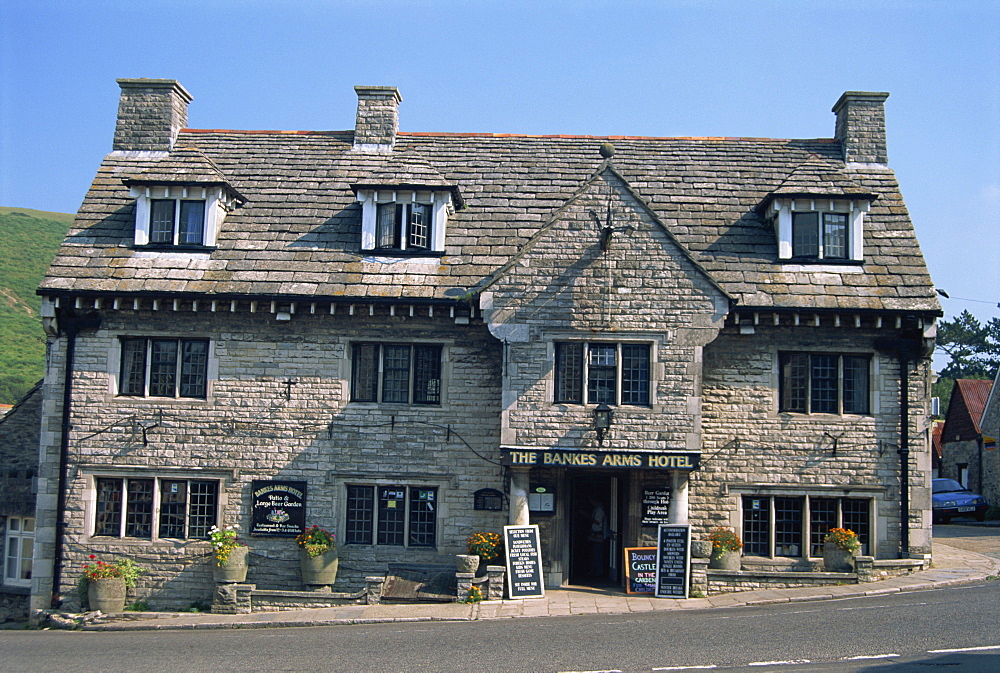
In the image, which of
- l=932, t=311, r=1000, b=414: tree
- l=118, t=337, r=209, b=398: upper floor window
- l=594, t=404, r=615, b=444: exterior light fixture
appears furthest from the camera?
l=932, t=311, r=1000, b=414: tree

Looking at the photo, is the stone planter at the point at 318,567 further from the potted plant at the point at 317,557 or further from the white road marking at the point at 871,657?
the white road marking at the point at 871,657

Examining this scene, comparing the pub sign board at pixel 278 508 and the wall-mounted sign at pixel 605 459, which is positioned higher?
the wall-mounted sign at pixel 605 459

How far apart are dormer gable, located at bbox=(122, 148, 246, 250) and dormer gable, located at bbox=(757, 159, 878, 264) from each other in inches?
486

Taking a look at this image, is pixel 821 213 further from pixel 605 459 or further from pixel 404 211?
pixel 404 211

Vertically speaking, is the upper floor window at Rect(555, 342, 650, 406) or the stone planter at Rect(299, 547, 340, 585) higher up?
the upper floor window at Rect(555, 342, 650, 406)

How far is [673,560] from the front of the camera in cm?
1730

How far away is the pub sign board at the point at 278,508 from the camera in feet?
62.3

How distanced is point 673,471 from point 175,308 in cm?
1104

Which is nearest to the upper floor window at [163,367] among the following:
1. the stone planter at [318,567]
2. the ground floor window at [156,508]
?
the ground floor window at [156,508]

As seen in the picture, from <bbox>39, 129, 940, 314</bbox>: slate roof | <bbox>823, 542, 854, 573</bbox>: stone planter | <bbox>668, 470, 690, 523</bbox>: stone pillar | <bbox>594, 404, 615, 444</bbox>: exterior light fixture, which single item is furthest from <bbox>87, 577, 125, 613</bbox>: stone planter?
<bbox>823, 542, 854, 573</bbox>: stone planter

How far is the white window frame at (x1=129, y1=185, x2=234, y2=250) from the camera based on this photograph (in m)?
20.1

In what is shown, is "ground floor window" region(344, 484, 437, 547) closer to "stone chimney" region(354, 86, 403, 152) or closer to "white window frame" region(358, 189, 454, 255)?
"white window frame" region(358, 189, 454, 255)

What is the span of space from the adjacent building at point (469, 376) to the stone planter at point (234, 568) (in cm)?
48

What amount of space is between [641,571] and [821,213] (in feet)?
28.5
